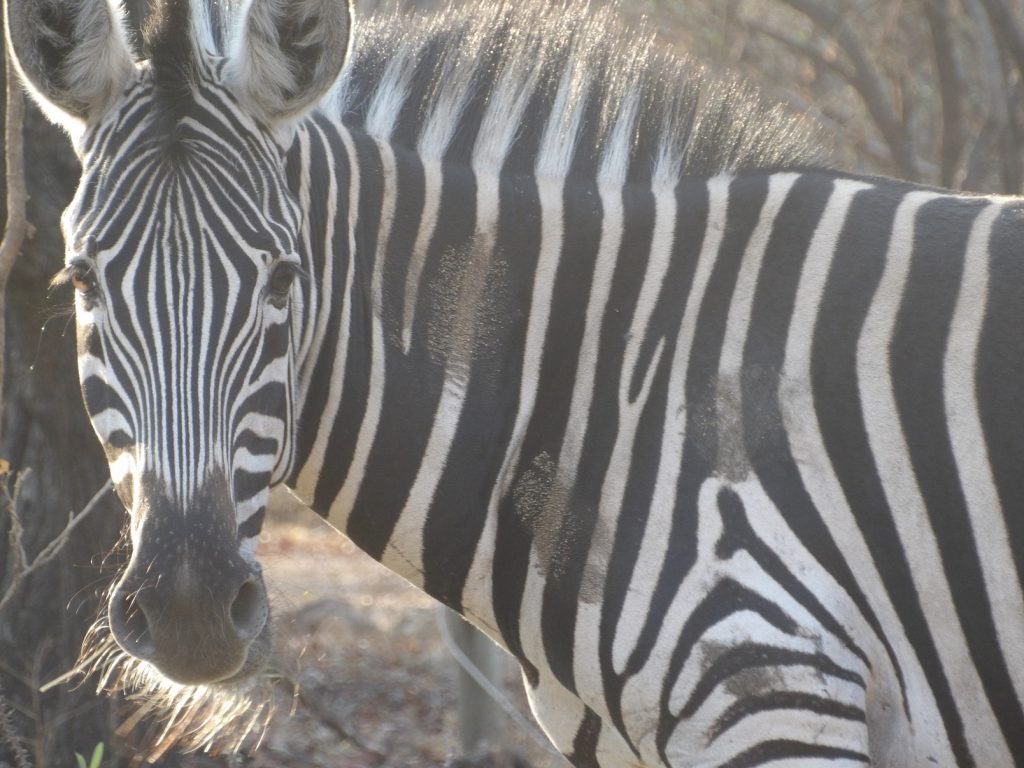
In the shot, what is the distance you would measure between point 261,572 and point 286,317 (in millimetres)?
674

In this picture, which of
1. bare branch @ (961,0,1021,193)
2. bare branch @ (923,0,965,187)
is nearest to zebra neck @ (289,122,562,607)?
bare branch @ (961,0,1021,193)

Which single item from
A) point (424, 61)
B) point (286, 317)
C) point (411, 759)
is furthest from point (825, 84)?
point (286, 317)

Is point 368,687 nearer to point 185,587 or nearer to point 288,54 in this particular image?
point 185,587

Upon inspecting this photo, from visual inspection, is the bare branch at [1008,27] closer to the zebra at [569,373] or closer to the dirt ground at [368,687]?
the zebra at [569,373]

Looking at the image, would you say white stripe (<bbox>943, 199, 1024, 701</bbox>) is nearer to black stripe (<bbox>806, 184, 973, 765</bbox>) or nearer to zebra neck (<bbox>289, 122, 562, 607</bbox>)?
black stripe (<bbox>806, 184, 973, 765</bbox>)

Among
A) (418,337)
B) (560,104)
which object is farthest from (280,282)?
(560,104)

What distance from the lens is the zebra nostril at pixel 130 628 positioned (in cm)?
293

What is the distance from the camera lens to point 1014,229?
3.38 meters

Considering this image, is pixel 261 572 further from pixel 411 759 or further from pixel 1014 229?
pixel 411 759

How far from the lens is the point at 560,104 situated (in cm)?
373

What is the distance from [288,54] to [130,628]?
5.26ft

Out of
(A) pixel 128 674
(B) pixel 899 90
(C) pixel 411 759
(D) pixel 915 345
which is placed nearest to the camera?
(D) pixel 915 345

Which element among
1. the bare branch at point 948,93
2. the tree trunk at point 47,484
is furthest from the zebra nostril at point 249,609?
the bare branch at point 948,93

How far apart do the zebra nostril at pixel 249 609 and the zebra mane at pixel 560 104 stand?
57.4 inches
